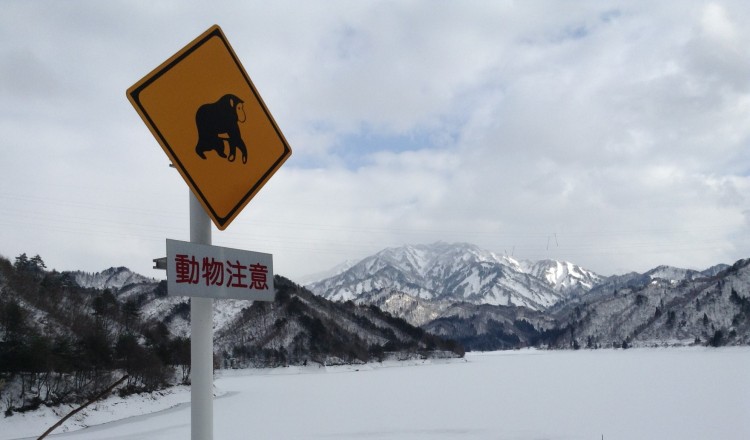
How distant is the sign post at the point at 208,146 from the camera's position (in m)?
3.04

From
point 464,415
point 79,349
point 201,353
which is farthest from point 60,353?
point 201,353

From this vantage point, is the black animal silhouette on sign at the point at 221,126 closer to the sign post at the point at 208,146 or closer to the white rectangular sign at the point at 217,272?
the sign post at the point at 208,146

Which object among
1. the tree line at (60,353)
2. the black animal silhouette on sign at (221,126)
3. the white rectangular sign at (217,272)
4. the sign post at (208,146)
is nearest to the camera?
the white rectangular sign at (217,272)

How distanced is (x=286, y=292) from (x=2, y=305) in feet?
464

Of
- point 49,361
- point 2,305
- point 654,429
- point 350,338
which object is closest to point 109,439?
point 49,361

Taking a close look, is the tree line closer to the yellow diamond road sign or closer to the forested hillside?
the forested hillside

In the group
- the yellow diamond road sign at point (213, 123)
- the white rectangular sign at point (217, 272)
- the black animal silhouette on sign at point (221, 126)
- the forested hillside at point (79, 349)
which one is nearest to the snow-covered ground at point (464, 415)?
the forested hillside at point (79, 349)

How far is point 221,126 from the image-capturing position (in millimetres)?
3260

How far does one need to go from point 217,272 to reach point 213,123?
2.72ft

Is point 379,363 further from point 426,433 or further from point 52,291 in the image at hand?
point 426,433

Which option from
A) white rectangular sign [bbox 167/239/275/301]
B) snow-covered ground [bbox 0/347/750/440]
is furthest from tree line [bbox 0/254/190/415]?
white rectangular sign [bbox 167/239/275/301]

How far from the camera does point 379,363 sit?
17188 centimetres

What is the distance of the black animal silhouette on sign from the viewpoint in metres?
3.16

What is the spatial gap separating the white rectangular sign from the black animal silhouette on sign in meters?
0.54
